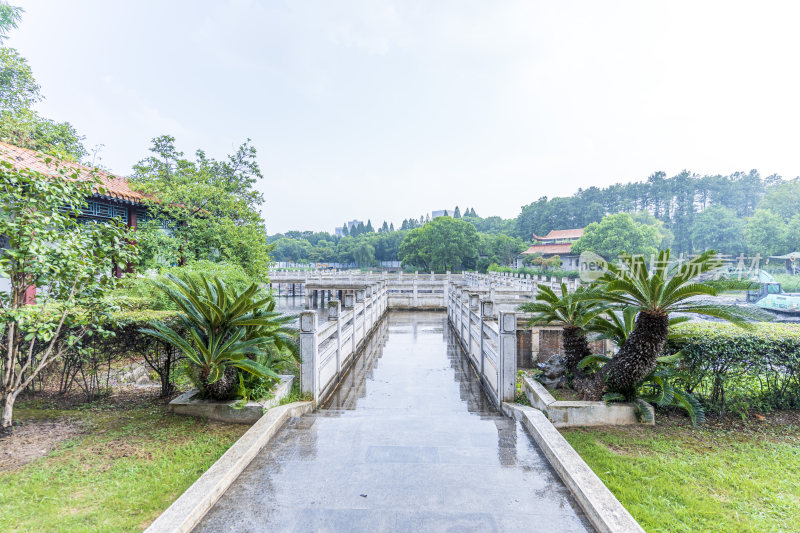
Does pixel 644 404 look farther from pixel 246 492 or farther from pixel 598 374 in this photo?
pixel 246 492

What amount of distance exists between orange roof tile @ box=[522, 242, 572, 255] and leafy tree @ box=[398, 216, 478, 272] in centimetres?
1290

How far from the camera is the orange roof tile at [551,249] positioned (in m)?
59.1

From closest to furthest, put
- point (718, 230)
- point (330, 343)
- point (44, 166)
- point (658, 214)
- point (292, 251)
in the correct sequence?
1. point (330, 343)
2. point (44, 166)
3. point (718, 230)
4. point (658, 214)
5. point (292, 251)

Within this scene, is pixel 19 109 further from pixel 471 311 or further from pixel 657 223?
pixel 657 223

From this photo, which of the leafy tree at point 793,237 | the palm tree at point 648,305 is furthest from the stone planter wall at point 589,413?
the leafy tree at point 793,237

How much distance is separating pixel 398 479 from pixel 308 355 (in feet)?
7.89

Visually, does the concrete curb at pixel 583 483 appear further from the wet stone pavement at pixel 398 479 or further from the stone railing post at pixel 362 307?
the stone railing post at pixel 362 307

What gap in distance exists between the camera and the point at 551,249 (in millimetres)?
61062

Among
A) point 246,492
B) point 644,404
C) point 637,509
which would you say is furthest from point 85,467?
point 644,404

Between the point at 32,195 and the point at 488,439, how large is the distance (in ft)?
16.5

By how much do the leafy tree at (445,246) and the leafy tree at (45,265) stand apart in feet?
149

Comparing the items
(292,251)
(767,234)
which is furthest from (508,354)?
(292,251)

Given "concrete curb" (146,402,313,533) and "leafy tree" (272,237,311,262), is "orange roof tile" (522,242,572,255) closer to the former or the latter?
"leafy tree" (272,237,311,262)

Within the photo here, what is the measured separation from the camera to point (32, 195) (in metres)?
3.89
